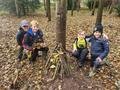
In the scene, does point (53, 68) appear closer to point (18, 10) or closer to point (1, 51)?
point (1, 51)

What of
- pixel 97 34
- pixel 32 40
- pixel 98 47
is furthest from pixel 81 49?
pixel 32 40

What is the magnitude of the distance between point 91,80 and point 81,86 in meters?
0.41

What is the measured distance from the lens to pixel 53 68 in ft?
21.1

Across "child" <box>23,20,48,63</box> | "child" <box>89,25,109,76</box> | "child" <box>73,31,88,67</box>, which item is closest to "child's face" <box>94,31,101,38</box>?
"child" <box>89,25,109,76</box>

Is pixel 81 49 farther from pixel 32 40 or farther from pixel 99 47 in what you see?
pixel 32 40

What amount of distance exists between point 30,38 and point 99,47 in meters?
2.10

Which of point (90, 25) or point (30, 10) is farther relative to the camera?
point (30, 10)

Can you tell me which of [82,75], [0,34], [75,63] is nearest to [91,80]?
[82,75]

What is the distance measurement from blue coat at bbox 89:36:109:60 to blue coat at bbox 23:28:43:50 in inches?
65.7

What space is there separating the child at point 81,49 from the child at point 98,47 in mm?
227

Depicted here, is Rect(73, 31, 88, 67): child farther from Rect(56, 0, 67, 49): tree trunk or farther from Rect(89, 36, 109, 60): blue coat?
Rect(56, 0, 67, 49): tree trunk

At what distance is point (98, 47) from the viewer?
6.49m

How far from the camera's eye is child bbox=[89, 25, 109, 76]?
631 cm

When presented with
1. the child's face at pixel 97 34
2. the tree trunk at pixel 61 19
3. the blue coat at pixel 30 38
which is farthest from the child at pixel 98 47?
the blue coat at pixel 30 38
